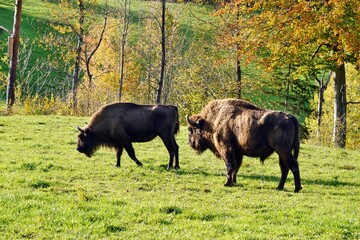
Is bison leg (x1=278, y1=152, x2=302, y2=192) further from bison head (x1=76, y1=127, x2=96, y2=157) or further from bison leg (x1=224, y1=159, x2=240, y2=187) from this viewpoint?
bison head (x1=76, y1=127, x2=96, y2=157)

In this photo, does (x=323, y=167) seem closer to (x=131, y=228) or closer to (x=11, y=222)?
(x=131, y=228)

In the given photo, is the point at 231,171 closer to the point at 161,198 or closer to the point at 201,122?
the point at 201,122

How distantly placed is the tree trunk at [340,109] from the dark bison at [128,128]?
13.9 metres

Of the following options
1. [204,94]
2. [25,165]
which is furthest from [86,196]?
[204,94]

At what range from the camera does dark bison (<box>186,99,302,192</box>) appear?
40.2 ft

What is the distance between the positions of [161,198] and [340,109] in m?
19.5

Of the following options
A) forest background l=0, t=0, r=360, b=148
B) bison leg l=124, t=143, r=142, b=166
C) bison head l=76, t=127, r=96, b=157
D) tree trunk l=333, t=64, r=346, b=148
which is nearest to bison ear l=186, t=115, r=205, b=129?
bison leg l=124, t=143, r=142, b=166

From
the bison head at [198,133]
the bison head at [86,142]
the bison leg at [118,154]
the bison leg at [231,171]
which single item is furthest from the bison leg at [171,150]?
the bison head at [86,142]

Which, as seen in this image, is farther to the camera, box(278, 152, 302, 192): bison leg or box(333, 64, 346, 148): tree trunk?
box(333, 64, 346, 148): tree trunk

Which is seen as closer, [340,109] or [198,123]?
[198,123]

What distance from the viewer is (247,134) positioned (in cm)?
1276

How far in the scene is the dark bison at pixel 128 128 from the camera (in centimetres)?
1469

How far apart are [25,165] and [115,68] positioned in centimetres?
3703

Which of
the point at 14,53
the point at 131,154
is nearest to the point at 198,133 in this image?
the point at 131,154
